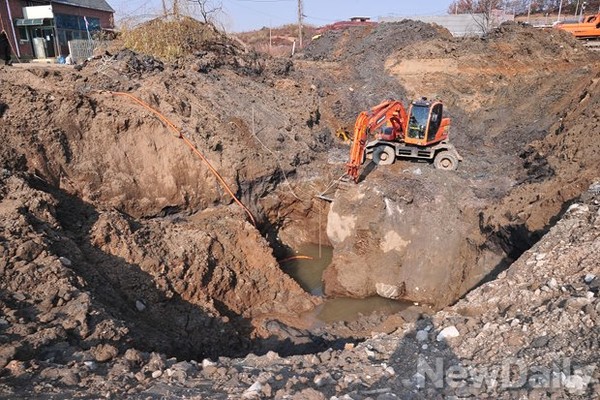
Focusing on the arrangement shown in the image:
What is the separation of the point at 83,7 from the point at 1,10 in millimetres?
6951

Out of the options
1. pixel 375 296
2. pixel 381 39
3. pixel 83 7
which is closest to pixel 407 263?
pixel 375 296

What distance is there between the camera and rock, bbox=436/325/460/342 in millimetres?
5141

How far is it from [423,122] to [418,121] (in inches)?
5.3

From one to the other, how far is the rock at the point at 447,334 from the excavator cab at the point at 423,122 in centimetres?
696

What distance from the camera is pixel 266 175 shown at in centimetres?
1148

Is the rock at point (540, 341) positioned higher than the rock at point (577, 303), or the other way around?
the rock at point (577, 303)

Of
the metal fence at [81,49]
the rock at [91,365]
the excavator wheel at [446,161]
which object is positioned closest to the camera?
the rock at [91,365]

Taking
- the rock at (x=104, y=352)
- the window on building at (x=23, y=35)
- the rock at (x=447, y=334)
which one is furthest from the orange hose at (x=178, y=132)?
the window on building at (x=23, y=35)

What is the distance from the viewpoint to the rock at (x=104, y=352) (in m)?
4.79

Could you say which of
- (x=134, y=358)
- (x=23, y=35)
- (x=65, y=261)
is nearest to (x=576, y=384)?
(x=134, y=358)

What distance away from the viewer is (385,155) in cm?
1202

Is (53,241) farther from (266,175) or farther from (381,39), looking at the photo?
(381,39)

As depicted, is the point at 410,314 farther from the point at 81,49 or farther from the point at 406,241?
the point at 81,49

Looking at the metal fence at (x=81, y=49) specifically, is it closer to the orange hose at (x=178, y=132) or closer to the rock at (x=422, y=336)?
the orange hose at (x=178, y=132)
